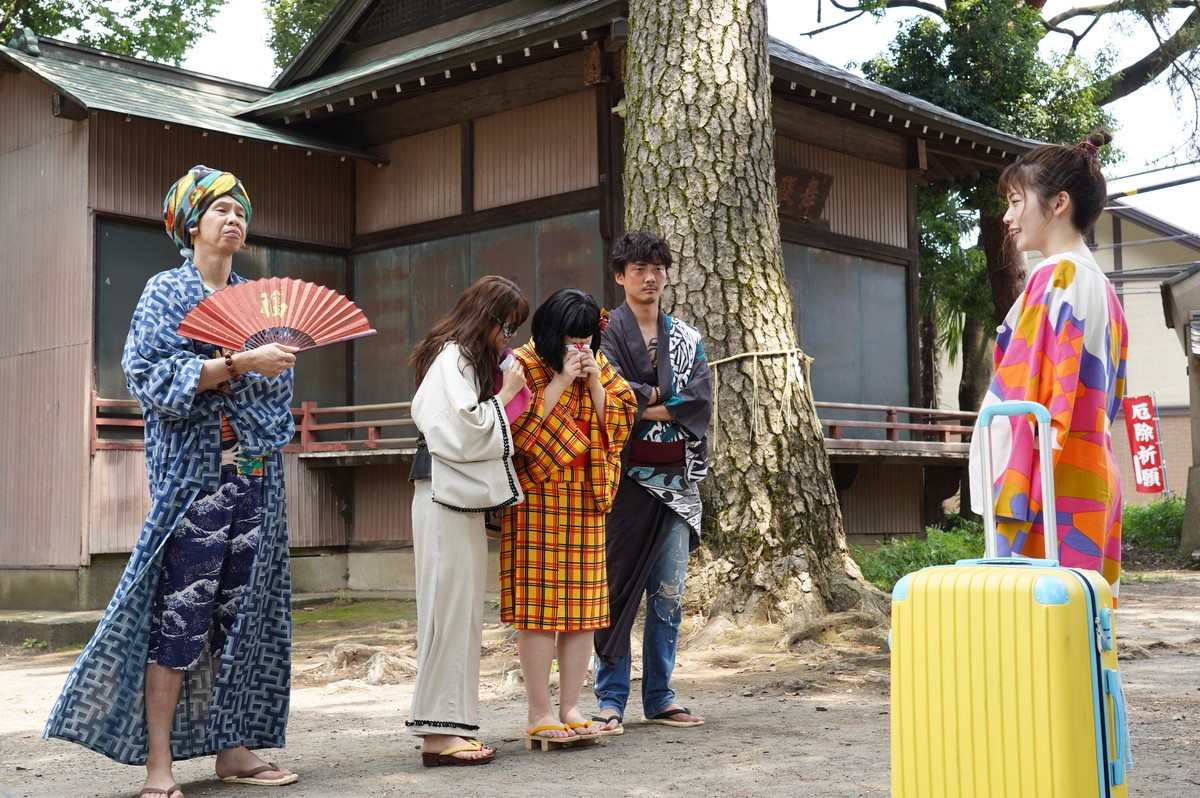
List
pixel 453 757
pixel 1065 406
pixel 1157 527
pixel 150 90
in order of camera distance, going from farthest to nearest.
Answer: pixel 1157 527, pixel 150 90, pixel 453 757, pixel 1065 406

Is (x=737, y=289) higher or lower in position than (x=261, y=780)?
higher

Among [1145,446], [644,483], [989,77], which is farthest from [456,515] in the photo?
[1145,446]

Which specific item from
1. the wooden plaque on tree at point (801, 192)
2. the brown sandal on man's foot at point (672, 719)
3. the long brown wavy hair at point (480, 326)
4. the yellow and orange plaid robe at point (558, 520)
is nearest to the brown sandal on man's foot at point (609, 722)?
the brown sandal on man's foot at point (672, 719)

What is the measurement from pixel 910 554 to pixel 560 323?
718 centimetres

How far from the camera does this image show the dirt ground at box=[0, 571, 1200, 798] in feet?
11.3

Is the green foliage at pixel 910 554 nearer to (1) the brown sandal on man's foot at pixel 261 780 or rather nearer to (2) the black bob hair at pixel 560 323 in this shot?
(2) the black bob hair at pixel 560 323

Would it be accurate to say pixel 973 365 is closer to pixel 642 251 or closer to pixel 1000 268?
pixel 1000 268

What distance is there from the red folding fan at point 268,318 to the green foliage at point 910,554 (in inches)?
246

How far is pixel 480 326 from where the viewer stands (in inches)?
152

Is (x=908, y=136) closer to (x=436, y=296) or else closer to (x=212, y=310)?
(x=436, y=296)

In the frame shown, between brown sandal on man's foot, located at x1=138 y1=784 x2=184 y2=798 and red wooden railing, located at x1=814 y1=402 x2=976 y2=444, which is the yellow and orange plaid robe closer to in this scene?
brown sandal on man's foot, located at x1=138 y1=784 x2=184 y2=798

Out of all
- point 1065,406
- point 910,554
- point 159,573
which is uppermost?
point 1065,406

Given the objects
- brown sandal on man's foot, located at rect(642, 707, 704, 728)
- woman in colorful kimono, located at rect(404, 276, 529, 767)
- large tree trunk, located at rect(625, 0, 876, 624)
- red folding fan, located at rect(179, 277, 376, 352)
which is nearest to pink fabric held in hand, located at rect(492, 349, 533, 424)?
woman in colorful kimono, located at rect(404, 276, 529, 767)

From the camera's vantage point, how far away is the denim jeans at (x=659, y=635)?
14.2 ft
